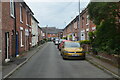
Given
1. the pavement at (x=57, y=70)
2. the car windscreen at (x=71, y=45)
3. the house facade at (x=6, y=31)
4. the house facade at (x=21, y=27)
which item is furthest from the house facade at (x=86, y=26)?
the pavement at (x=57, y=70)

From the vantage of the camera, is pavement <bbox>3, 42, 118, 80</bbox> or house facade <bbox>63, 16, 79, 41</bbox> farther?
house facade <bbox>63, 16, 79, 41</bbox>

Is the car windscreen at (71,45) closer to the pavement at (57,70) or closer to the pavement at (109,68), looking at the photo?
the pavement at (57,70)

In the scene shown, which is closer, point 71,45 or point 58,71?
point 58,71

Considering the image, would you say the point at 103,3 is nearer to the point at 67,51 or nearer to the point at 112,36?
the point at 112,36

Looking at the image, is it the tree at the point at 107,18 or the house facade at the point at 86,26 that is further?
the house facade at the point at 86,26

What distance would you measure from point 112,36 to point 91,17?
62.6 inches

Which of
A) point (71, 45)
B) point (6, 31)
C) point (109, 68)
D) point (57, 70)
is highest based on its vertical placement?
point (6, 31)

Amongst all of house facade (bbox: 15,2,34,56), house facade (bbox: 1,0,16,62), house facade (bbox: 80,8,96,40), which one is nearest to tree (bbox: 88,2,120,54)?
house facade (bbox: 1,0,16,62)

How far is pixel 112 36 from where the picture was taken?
8.78 meters

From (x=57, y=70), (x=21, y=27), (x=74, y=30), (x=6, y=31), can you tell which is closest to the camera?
(x=57, y=70)

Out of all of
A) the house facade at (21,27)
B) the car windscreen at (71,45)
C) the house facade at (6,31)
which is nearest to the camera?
the house facade at (6,31)

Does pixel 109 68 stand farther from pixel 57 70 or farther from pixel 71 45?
pixel 71 45

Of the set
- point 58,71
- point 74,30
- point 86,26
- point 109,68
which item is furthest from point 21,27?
point 74,30

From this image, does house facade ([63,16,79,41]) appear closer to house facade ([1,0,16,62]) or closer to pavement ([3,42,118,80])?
house facade ([1,0,16,62])
